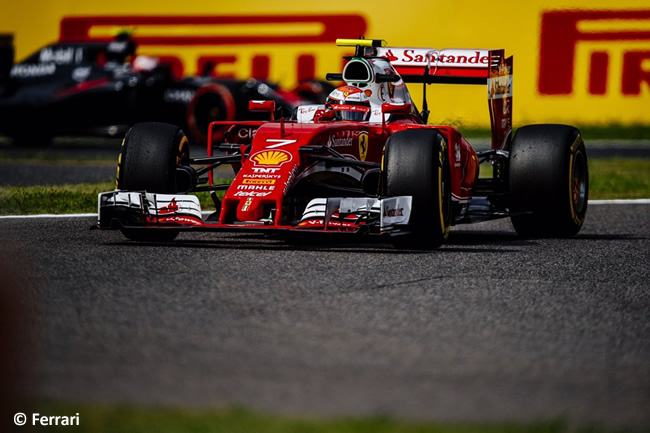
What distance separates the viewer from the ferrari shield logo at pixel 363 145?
9.29 meters

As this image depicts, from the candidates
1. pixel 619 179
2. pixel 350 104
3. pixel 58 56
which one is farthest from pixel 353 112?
pixel 58 56

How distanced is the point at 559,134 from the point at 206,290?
13.3 ft

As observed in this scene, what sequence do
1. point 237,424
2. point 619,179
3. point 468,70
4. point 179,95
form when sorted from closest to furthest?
point 237,424 < point 468,70 < point 619,179 < point 179,95

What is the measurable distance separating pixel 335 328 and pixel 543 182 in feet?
14.1

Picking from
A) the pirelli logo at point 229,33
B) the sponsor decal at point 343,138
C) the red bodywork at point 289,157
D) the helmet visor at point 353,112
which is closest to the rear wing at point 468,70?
the red bodywork at point 289,157

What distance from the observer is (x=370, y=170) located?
869 cm

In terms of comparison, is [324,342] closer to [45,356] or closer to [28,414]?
[45,356]

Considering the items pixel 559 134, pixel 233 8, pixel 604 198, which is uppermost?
pixel 233 8

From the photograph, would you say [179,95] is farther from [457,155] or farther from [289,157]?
[289,157]

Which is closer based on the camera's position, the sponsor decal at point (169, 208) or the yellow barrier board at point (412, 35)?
the sponsor decal at point (169, 208)

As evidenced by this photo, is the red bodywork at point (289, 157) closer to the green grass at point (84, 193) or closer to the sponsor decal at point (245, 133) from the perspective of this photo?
the sponsor decal at point (245, 133)

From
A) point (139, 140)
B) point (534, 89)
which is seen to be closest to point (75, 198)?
point (139, 140)

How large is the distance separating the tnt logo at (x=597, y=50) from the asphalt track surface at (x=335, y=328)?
45.9 feet

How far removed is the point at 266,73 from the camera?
24641 mm
